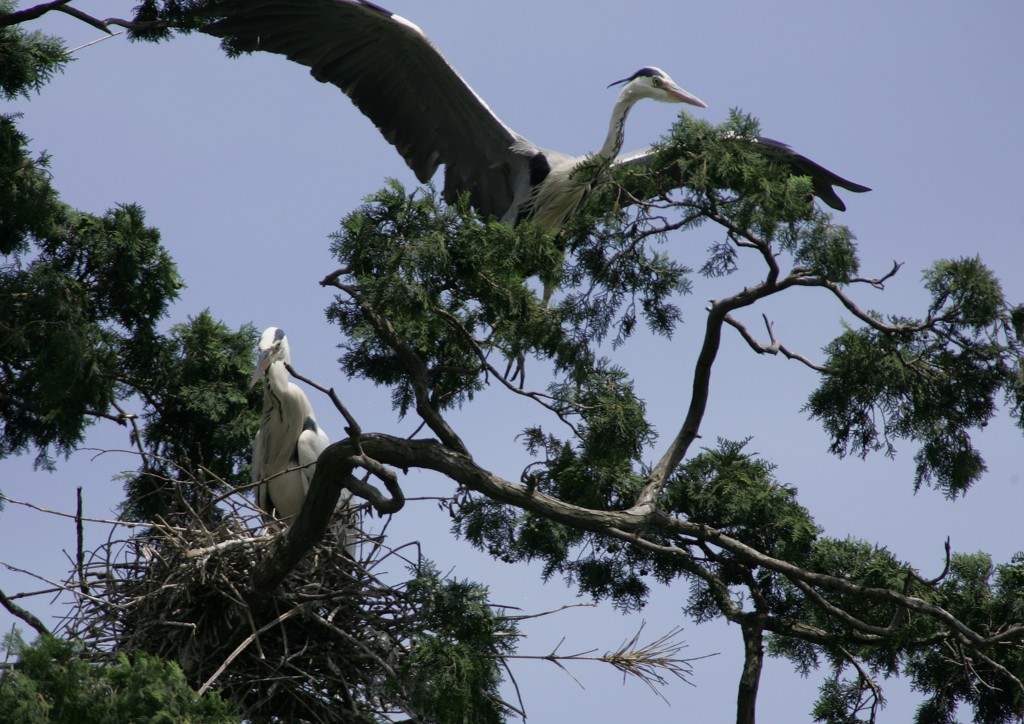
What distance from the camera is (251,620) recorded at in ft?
16.8

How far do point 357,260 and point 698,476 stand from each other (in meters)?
1.99

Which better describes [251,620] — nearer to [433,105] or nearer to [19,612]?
[19,612]

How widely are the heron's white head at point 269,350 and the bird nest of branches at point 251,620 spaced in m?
1.14

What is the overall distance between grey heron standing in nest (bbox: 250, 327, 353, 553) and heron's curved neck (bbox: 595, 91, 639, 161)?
218 cm

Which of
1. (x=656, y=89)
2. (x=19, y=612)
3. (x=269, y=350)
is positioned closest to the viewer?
(x=19, y=612)

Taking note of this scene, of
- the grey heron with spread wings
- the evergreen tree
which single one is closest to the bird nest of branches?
the evergreen tree

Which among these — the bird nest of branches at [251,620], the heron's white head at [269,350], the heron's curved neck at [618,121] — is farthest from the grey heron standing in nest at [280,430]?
the heron's curved neck at [618,121]

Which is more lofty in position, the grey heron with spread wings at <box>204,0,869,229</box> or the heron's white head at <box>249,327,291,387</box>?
the grey heron with spread wings at <box>204,0,869,229</box>

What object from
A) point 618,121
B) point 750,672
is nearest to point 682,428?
point 750,672

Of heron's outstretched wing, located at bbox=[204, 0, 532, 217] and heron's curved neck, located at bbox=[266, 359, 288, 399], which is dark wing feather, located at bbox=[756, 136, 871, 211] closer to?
heron's outstretched wing, located at bbox=[204, 0, 532, 217]

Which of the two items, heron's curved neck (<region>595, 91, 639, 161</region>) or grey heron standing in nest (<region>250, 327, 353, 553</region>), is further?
heron's curved neck (<region>595, 91, 639, 161</region>)

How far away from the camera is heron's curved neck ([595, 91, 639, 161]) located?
766 cm

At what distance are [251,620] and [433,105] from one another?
12.1 ft

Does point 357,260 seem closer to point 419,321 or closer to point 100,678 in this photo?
point 419,321
